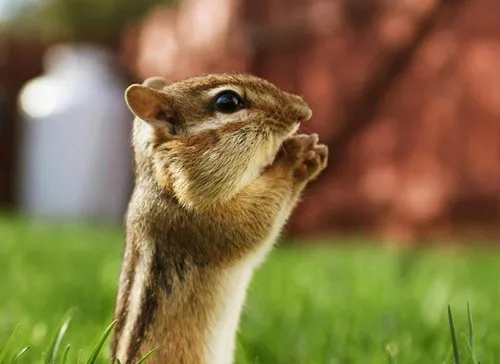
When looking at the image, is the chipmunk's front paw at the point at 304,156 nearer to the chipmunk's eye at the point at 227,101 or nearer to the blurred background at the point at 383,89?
the chipmunk's eye at the point at 227,101

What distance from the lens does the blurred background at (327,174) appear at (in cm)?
290

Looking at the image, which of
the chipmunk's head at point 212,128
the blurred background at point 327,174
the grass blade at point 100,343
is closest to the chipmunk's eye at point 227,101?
the chipmunk's head at point 212,128

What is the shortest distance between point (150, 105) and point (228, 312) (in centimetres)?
51

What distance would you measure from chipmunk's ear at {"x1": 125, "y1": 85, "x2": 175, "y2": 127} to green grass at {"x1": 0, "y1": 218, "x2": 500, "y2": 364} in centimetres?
55

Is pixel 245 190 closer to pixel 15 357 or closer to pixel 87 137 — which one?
pixel 15 357

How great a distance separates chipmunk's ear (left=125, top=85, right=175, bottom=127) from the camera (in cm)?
180

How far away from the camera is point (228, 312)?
1.76 meters

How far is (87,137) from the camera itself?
36.9 feet

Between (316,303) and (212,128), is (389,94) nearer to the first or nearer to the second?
(316,303)

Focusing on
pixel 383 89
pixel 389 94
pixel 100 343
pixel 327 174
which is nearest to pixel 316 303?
pixel 100 343

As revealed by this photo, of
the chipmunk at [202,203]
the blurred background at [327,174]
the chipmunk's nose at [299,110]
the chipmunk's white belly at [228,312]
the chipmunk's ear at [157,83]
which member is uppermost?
the chipmunk's ear at [157,83]

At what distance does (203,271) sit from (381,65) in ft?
18.2

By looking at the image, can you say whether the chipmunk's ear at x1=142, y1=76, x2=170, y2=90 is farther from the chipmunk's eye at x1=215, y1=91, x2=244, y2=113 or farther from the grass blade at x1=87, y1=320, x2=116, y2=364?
the grass blade at x1=87, y1=320, x2=116, y2=364

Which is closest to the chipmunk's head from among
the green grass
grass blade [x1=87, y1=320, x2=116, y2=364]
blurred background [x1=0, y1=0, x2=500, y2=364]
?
grass blade [x1=87, y1=320, x2=116, y2=364]
